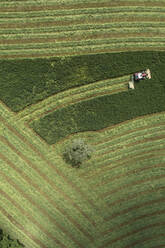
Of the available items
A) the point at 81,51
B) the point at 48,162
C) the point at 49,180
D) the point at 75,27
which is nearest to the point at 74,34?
the point at 75,27

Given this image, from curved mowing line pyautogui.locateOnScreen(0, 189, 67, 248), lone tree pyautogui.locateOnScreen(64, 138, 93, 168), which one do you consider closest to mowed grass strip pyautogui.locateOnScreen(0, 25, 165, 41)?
lone tree pyautogui.locateOnScreen(64, 138, 93, 168)

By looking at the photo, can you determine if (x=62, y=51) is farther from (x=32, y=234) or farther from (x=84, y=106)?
(x=32, y=234)

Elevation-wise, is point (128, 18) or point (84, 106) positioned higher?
point (128, 18)

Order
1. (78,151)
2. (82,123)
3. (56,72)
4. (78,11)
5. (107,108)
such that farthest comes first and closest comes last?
(82,123), (107,108), (78,11), (56,72), (78,151)

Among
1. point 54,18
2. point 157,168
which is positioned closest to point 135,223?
point 157,168

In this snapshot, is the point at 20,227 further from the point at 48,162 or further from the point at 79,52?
the point at 79,52

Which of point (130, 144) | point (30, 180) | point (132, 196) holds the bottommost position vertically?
point (30, 180)
